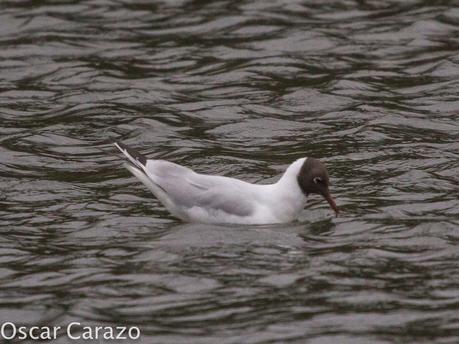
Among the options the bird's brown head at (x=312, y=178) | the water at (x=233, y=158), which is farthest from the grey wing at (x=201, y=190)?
the bird's brown head at (x=312, y=178)

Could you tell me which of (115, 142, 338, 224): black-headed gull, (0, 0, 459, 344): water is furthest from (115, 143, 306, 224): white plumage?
(0, 0, 459, 344): water

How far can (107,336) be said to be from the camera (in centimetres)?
968

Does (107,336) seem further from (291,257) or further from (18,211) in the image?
(18,211)

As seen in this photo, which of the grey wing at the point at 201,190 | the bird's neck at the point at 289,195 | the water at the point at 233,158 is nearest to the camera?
the water at the point at 233,158

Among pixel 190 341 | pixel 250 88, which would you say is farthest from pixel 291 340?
pixel 250 88

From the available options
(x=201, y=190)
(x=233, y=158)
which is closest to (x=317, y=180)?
(x=201, y=190)

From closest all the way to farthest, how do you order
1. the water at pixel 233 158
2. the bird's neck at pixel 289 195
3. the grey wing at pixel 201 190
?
the water at pixel 233 158 < the grey wing at pixel 201 190 < the bird's neck at pixel 289 195

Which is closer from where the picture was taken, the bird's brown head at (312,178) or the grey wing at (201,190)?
the grey wing at (201,190)

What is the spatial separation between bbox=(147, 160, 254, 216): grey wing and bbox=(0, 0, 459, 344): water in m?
0.20

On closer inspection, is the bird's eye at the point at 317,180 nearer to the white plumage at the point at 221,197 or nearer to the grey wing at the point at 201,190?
the white plumage at the point at 221,197

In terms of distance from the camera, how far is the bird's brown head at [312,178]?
486 inches

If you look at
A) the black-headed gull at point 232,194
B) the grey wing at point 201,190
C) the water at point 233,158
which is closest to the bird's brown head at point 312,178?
the black-headed gull at point 232,194

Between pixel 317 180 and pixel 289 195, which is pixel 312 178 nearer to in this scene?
pixel 317 180

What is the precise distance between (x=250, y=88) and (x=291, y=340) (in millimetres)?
7956
